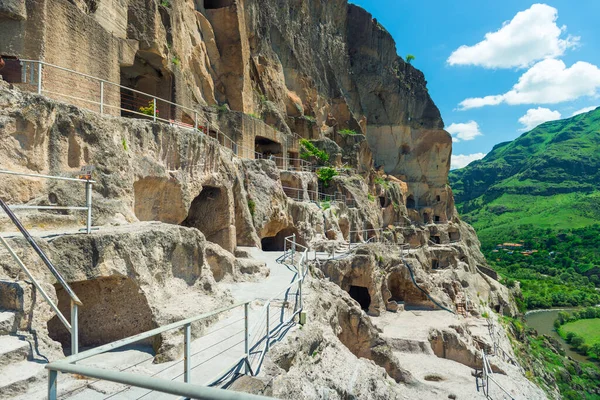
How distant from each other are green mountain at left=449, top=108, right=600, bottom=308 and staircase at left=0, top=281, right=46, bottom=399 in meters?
64.6

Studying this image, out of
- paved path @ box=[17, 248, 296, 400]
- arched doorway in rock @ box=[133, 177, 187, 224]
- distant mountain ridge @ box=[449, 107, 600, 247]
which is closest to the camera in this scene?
paved path @ box=[17, 248, 296, 400]

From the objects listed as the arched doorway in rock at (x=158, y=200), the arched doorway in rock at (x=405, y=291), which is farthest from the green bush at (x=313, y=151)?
the arched doorway in rock at (x=158, y=200)

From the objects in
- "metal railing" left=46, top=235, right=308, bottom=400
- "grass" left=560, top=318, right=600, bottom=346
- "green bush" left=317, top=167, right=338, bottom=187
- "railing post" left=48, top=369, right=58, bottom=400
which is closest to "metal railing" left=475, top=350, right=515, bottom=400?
"metal railing" left=46, top=235, right=308, bottom=400

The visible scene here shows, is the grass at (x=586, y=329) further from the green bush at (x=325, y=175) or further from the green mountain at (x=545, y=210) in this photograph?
the green bush at (x=325, y=175)

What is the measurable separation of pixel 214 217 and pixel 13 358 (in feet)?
33.6

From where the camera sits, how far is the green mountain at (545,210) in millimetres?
72062

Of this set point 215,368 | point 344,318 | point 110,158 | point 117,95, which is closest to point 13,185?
point 110,158

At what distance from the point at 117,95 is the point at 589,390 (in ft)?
115

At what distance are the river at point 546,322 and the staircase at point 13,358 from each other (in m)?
47.8

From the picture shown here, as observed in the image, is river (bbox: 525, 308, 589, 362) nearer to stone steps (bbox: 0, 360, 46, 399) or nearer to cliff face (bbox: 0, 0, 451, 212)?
cliff face (bbox: 0, 0, 451, 212)

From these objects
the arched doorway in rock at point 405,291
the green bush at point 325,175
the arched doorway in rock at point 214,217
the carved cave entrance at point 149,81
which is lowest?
the arched doorway in rock at point 405,291

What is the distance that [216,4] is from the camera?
26.4 m

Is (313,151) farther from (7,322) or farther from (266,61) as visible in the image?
(7,322)

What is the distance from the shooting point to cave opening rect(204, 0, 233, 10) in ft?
84.7
